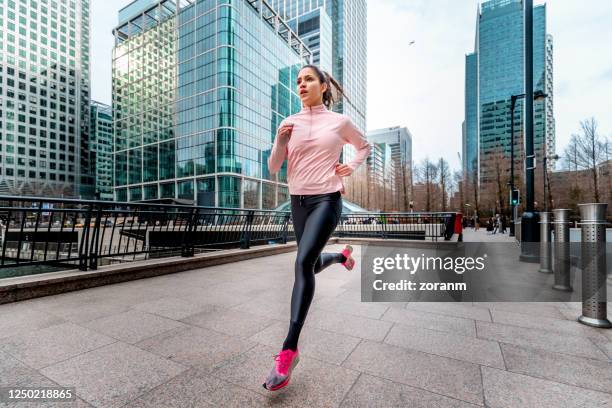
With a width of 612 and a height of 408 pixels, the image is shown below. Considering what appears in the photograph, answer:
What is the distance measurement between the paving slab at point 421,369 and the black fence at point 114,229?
4083 mm

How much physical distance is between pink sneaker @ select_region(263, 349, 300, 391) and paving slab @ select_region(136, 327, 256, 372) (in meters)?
0.57

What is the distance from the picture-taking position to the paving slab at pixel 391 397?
64.4 inches

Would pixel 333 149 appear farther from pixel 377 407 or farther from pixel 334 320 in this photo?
pixel 334 320

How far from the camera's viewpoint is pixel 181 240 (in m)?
6.50

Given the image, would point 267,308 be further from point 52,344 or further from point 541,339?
point 541,339

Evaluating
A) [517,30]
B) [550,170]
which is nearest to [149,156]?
[550,170]

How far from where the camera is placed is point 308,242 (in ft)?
6.61

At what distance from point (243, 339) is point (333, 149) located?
1818 millimetres

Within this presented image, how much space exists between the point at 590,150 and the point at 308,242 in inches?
1845

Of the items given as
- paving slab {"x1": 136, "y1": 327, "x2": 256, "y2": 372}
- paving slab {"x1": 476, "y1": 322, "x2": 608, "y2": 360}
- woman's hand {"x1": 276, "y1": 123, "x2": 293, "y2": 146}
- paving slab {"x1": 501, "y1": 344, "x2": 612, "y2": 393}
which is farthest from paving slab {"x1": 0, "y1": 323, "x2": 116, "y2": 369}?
paving slab {"x1": 476, "y1": 322, "x2": 608, "y2": 360}

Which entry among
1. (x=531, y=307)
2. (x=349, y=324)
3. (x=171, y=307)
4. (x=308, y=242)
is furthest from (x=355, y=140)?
(x=531, y=307)

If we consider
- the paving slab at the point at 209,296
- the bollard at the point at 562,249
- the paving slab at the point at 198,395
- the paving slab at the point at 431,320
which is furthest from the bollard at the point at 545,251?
the paving slab at the point at 198,395

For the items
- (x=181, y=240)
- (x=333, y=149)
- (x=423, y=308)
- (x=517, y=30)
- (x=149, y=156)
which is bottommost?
(x=423, y=308)

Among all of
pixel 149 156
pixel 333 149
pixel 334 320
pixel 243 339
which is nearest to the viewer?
pixel 333 149
